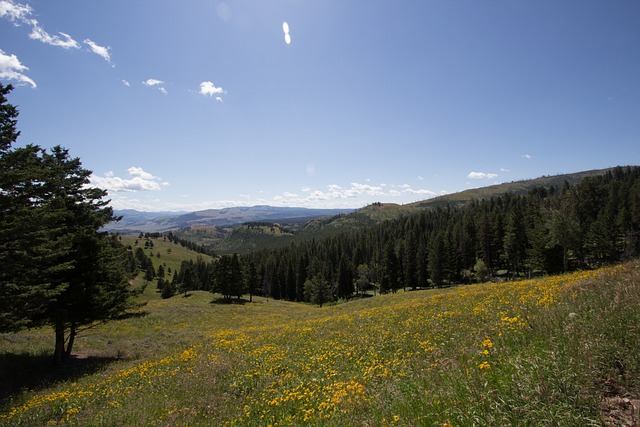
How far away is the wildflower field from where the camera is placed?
416 centimetres

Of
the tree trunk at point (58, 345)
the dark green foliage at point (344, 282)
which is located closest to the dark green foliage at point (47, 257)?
the tree trunk at point (58, 345)

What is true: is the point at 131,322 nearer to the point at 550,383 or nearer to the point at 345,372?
the point at 345,372

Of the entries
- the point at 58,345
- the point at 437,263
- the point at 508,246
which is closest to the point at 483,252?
the point at 508,246

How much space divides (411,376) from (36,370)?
22.7m

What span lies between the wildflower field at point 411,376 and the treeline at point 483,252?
140ft

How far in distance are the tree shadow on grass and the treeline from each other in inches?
1995

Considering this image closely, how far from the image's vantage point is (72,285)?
18.8m

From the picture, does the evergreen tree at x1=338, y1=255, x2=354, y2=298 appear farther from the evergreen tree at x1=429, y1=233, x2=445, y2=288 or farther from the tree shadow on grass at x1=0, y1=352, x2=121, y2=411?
the tree shadow on grass at x1=0, y1=352, x2=121, y2=411

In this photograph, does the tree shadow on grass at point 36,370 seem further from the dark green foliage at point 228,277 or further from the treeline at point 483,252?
the treeline at point 483,252

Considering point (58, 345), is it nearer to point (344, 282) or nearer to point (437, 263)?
point (437, 263)

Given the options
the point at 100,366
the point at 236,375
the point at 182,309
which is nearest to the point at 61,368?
the point at 100,366

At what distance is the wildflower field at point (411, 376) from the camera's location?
4.16 m

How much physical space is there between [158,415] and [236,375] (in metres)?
2.82

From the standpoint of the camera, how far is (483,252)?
79188mm
